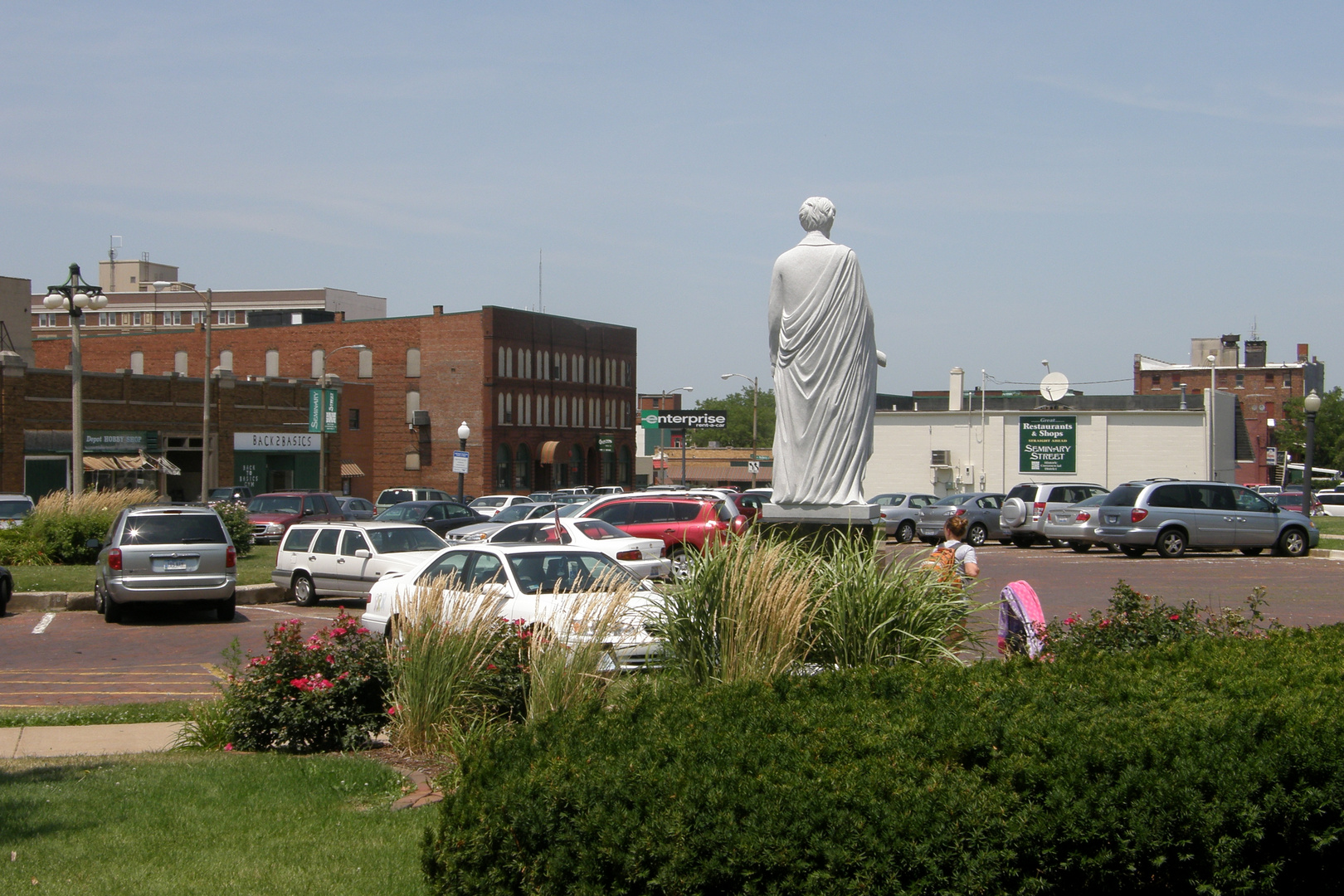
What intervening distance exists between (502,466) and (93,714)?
191ft

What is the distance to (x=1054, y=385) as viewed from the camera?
5219 centimetres

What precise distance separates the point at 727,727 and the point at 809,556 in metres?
2.89

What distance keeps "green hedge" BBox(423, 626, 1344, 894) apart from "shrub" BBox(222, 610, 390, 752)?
128 inches

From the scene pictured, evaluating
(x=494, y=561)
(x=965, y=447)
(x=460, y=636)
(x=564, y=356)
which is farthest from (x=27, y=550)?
(x=564, y=356)

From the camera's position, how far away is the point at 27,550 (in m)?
23.3

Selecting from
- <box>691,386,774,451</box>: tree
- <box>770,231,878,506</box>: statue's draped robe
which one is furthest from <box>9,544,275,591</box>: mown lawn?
<box>691,386,774,451</box>: tree

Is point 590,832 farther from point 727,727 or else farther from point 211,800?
point 211,800

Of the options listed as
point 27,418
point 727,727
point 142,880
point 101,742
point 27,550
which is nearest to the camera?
point 727,727

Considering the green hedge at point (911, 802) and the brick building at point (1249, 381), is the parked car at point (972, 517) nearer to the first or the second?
the green hedge at point (911, 802)

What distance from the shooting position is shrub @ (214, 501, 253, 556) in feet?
84.9

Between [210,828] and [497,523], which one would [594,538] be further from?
[210,828]

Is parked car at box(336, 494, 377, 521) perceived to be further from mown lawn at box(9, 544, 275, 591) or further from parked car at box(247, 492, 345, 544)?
mown lawn at box(9, 544, 275, 591)

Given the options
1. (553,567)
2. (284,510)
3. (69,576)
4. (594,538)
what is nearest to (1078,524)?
(594,538)

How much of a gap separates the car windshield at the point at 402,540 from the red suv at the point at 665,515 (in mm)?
5032
